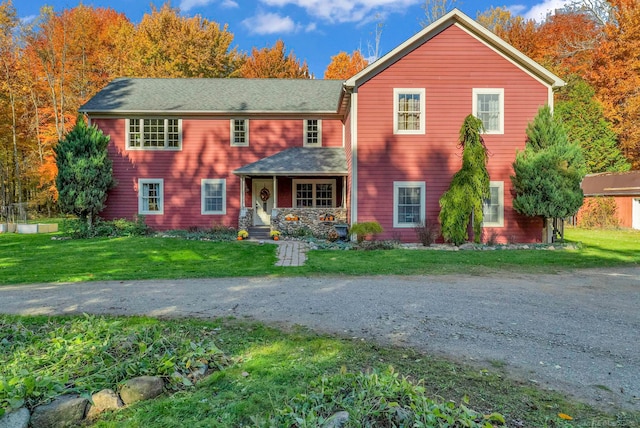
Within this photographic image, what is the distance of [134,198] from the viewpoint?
694 inches

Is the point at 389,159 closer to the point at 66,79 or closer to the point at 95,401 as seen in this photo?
the point at 95,401

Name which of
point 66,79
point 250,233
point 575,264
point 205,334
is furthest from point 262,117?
point 66,79

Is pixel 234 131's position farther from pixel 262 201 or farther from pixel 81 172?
pixel 81 172

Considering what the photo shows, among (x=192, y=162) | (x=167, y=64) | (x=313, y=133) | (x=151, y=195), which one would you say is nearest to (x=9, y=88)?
(x=167, y=64)

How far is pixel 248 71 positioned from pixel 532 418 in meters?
37.4

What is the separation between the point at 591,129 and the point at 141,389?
1347 inches

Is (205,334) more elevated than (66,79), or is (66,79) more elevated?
(66,79)

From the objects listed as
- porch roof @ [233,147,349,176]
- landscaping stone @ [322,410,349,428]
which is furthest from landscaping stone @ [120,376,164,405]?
porch roof @ [233,147,349,176]

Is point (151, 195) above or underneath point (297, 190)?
underneath

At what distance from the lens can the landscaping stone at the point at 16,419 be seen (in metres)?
2.66

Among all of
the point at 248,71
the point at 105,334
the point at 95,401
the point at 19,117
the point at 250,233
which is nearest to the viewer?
the point at 95,401

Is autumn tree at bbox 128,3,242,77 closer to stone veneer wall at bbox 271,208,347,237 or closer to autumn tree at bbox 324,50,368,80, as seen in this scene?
autumn tree at bbox 324,50,368,80

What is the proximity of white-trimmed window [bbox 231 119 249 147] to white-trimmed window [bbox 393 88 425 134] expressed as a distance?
23.6 feet

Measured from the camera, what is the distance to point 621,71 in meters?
26.8
